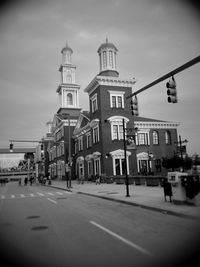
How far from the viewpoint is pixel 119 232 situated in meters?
9.12

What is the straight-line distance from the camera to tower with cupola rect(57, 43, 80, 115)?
71.4 m

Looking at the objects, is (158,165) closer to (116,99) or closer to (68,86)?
(116,99)

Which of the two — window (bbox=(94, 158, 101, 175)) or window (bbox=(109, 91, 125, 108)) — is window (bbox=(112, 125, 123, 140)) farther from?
window (bbox=(94, 158, 101, 175))

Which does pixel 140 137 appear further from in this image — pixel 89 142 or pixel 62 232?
pixel 62 232

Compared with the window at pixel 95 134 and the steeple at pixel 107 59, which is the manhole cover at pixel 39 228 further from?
the steeple at pixel 107 59

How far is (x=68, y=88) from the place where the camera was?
236ft

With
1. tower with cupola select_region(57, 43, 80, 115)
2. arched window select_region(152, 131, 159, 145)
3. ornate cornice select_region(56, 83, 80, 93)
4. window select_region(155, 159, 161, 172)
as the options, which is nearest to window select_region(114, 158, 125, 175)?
window select_region(155, 159, 161, 172)

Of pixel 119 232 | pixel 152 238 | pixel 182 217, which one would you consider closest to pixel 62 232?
pixel 119 232


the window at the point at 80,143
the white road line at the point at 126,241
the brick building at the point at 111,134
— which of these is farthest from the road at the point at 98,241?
the window at the point at 80,143

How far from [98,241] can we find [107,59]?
43.5 metres

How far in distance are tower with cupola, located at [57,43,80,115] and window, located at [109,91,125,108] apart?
26363 millimetres

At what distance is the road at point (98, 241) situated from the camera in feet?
21.2

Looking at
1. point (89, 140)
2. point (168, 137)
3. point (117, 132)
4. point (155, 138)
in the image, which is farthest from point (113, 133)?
point (168, 137)

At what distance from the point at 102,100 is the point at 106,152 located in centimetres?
769
